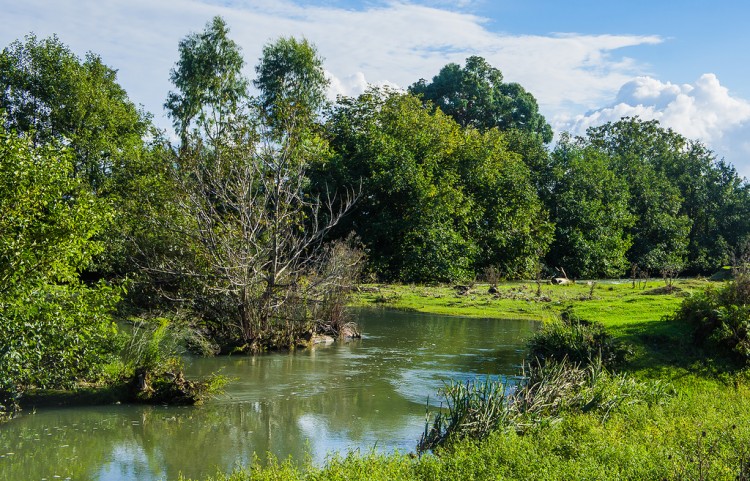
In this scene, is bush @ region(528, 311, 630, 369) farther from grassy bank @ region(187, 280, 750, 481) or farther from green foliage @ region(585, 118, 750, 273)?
green foliage @ region(585, 118, 750, 273)

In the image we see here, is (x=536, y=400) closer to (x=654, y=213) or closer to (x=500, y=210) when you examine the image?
(x=500, y=210)

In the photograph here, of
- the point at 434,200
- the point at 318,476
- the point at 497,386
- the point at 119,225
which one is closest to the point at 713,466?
the point at 497,386

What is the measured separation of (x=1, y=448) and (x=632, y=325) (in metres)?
17.9

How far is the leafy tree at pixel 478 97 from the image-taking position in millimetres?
70562

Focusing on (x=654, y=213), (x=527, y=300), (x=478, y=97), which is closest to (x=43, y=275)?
(x=527, y=300)

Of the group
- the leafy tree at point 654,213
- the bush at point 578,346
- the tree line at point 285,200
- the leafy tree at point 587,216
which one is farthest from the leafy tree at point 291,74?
the bush at point 578,346

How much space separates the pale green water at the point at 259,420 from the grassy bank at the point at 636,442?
1.62m

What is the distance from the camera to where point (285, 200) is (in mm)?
25703

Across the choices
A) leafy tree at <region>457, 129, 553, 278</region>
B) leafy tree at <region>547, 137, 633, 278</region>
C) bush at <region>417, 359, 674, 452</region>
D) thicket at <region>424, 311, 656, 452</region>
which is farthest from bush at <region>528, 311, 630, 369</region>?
leafy tree at <region>547, 137, 633, 278</region>

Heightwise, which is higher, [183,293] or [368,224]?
[368,224]

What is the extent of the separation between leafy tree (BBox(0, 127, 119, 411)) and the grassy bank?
4.71 metres

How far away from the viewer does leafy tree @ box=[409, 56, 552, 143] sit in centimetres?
7056

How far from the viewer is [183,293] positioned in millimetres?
24531

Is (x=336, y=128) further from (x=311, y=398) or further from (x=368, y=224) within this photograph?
(x=311, y=398)
